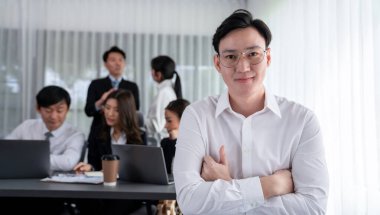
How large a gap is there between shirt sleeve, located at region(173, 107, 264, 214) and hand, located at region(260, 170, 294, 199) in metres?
0.03

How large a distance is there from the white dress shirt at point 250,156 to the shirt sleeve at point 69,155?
4.90 feet

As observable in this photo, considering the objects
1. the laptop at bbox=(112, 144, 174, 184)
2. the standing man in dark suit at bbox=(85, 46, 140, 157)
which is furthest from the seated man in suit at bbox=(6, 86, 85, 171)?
the standing man in dark suit at bbox=(85, 46, 140, 157)

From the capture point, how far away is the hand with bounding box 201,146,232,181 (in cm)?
141

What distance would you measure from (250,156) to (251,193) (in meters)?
0.15

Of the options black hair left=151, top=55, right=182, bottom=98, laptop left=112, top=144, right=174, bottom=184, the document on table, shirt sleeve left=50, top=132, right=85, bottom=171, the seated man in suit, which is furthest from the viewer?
black hair left=151, top=55, right=182, bottom=98

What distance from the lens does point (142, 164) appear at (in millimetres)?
2271

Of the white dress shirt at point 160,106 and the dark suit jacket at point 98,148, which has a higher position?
the white dress shirt at point 160,106

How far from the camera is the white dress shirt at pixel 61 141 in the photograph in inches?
110

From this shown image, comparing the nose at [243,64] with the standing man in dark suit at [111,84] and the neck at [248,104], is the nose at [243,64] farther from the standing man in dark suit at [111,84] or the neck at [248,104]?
the standing man in dark suit at [111,84]

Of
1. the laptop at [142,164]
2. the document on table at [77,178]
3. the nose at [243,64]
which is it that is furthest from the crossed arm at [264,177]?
the document on table at [77,178]

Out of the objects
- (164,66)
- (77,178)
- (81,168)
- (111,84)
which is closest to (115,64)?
(111,84)

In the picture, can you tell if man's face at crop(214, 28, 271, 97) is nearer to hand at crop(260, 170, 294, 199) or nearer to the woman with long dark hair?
hand at crop(260, 170, 294, 199)

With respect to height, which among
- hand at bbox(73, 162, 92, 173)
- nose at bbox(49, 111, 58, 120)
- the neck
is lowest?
hand at bbox(73, 162, 92, 173)

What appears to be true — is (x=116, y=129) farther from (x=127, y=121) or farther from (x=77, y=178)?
(x=77, y=178)
